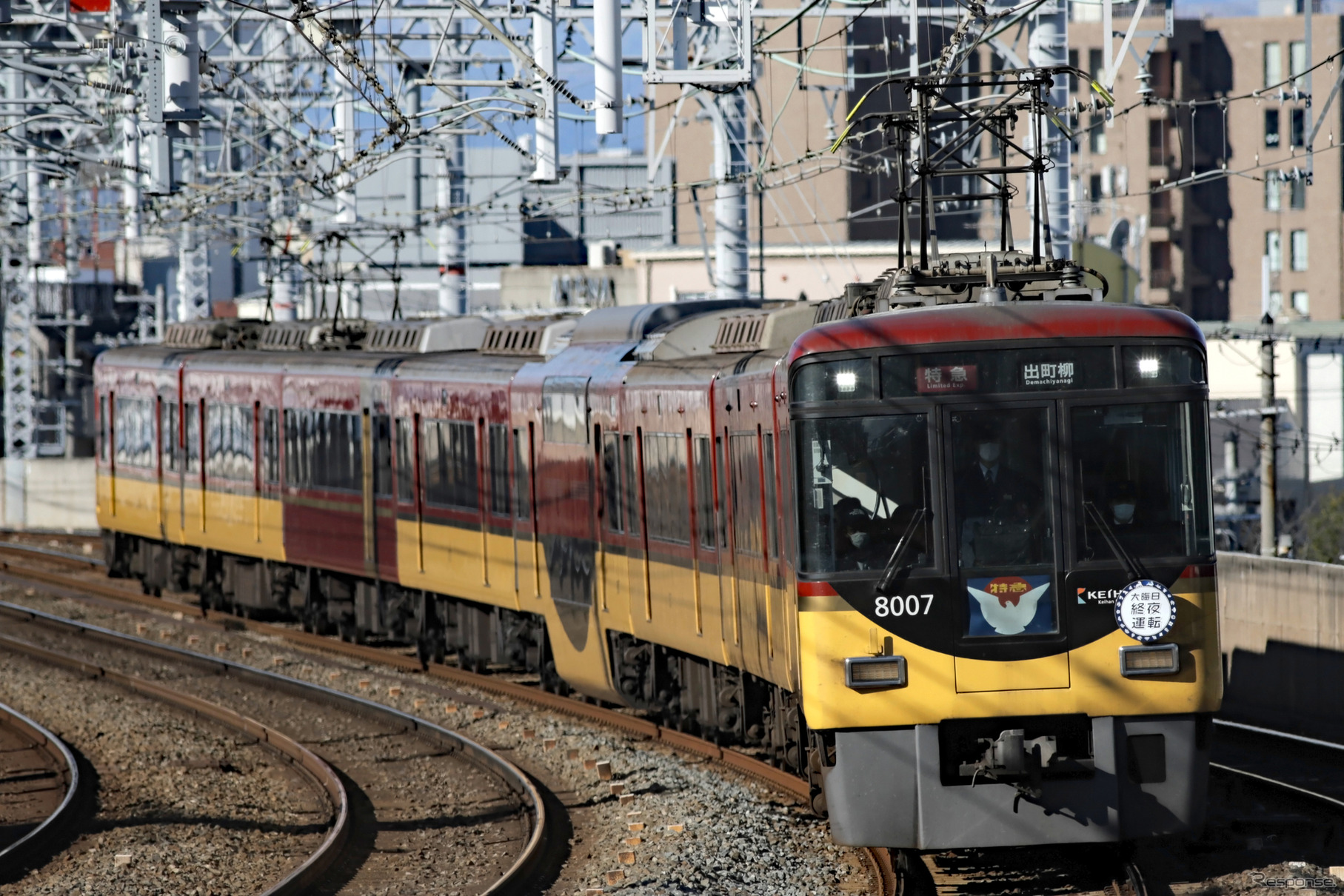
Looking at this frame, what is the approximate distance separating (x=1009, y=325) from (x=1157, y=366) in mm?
648

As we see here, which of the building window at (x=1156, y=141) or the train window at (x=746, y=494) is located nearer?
the train window at (x=746, y=494)

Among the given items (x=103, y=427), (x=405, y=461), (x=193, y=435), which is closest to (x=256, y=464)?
(x=193, y=435)

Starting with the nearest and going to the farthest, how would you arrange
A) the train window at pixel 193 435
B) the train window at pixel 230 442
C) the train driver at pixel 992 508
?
the train driver at pixel 992 508, the train window at pixel 230 442, the train window at pixel 193 435

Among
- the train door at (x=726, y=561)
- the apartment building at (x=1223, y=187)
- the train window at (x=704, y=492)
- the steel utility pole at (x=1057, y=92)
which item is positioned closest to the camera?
the train door at (x=726, y=561)

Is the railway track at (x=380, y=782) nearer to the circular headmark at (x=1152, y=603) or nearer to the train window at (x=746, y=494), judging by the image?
the train window at (x=746, y=494)

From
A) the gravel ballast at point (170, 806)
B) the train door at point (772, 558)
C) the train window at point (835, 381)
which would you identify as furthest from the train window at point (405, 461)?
the train window at point (835, 381)

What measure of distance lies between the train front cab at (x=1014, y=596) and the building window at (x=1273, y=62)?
178 feet

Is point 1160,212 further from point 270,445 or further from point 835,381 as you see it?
point 835,381

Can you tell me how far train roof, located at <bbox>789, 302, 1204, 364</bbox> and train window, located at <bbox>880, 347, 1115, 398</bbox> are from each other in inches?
2.7

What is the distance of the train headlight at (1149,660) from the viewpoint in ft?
26.5

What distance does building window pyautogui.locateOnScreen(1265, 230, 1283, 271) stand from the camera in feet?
194

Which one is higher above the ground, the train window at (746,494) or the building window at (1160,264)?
the building window at (1160,264)

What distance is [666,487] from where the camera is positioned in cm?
1222

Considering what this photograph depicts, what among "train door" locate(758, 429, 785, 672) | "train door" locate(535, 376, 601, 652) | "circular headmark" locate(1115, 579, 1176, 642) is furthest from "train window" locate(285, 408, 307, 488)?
"circular headmark" locate(1115, 579, 1176, 642)
